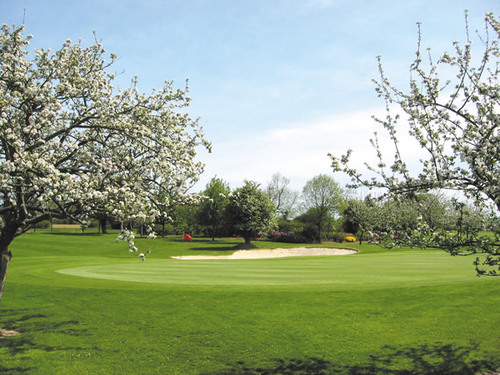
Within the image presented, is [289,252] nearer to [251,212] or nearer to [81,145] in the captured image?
[251,212]

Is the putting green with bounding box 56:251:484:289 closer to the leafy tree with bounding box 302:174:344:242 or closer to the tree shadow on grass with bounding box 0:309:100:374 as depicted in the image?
the tree shadow on grass with bounding box 0:309:100:374

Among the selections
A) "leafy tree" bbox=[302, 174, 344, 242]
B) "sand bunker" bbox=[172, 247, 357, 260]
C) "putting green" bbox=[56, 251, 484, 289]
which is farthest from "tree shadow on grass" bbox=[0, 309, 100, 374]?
"leafy tree" bbox=[302, 174, 344, 242]

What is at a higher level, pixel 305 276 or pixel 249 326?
pixel 305 276

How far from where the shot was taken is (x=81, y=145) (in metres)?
11.8

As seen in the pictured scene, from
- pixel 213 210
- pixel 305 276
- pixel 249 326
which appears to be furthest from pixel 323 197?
pixel 249 326

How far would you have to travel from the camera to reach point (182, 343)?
38.0 feet

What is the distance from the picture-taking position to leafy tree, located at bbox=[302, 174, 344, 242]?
80.7m

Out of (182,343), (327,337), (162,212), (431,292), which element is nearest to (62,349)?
(182,343)

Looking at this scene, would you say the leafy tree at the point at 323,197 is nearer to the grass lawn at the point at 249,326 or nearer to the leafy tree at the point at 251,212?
the leafy tree at the point at 251,212

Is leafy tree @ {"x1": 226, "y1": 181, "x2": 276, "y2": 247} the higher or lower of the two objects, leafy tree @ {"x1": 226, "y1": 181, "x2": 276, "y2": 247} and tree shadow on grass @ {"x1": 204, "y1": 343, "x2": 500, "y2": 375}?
the higher

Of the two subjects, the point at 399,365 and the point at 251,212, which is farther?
the point at 251,212

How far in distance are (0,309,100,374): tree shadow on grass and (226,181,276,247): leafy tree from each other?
136 feet

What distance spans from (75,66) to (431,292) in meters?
14.4

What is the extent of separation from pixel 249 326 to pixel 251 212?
42987 mm
